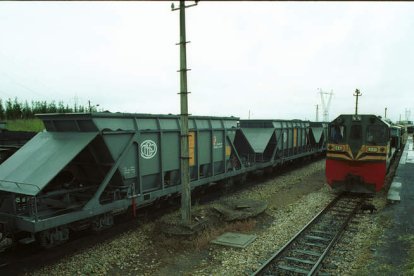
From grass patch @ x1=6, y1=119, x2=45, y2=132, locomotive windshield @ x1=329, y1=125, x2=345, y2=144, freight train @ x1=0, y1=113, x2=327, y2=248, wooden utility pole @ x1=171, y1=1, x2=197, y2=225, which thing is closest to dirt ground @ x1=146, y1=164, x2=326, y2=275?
wooden utility pole @ x1=171, y1=1, x2=197, y2=225

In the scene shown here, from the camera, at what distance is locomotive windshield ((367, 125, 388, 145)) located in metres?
12.5

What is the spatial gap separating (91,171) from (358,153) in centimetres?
1012

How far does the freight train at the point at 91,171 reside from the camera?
743 cm

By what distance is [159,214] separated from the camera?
35.0 ft

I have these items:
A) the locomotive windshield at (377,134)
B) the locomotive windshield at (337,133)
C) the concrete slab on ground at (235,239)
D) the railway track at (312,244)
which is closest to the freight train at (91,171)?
the concrete slab on ground at (235,239)

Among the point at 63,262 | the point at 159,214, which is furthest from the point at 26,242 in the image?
the point at 159,214

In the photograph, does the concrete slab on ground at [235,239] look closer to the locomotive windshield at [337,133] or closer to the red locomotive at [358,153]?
the red locomotive at [358,153]

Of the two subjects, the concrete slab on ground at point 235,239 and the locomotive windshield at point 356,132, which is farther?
the locomotive windshield at point 356,132

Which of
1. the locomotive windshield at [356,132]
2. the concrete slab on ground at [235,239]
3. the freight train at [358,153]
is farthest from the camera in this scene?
the locomotive windshield at [356,132]

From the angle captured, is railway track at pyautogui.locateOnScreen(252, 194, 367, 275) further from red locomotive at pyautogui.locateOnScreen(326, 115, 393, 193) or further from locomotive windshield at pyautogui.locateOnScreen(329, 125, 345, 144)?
locomotive windshield at pyautogui.locateOnScreen(329, 125, 345, 144)

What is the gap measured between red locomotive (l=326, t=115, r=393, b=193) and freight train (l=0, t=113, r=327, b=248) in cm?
518

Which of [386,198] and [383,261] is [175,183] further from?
[386,198]

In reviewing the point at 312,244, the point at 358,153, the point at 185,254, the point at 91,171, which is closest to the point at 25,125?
the point at 91,171

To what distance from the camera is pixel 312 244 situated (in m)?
8.05
